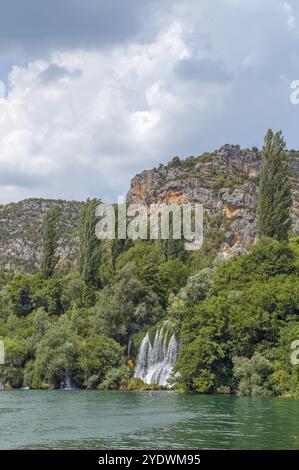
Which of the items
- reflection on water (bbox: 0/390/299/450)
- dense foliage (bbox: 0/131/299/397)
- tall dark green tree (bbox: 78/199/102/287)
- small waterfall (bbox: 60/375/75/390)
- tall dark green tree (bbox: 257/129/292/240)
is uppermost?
tall dark green tree (bbox: 257/129/292/240)

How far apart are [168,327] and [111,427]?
41.6 m

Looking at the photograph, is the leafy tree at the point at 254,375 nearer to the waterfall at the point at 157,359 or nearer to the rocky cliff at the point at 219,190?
the waterfall at the point at 157,359

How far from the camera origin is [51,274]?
120 metres

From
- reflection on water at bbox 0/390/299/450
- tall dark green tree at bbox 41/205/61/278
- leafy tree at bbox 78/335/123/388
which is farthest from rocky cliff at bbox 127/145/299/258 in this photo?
reflection on water at bbox 0/390/299/450

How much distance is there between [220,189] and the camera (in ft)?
576

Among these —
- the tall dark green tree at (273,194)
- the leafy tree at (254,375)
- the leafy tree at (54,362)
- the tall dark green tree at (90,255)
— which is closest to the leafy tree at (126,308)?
the leafy tree at (54,362)

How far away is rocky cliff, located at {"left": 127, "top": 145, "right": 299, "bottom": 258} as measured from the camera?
531 feet

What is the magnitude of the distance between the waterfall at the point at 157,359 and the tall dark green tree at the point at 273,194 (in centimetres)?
2205

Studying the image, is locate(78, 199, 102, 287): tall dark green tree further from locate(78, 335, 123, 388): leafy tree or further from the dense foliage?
locate(78, 335, 123, 388): leafy tree

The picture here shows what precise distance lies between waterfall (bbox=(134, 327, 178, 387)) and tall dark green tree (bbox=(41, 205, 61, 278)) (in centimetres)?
4172

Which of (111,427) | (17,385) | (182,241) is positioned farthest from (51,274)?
(111,427)

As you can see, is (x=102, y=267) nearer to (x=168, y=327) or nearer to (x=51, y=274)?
(x=51, y=274)

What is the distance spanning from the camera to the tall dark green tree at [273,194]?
299 feet

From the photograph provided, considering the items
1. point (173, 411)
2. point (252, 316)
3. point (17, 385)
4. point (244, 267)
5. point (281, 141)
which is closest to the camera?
point (173, 411)
